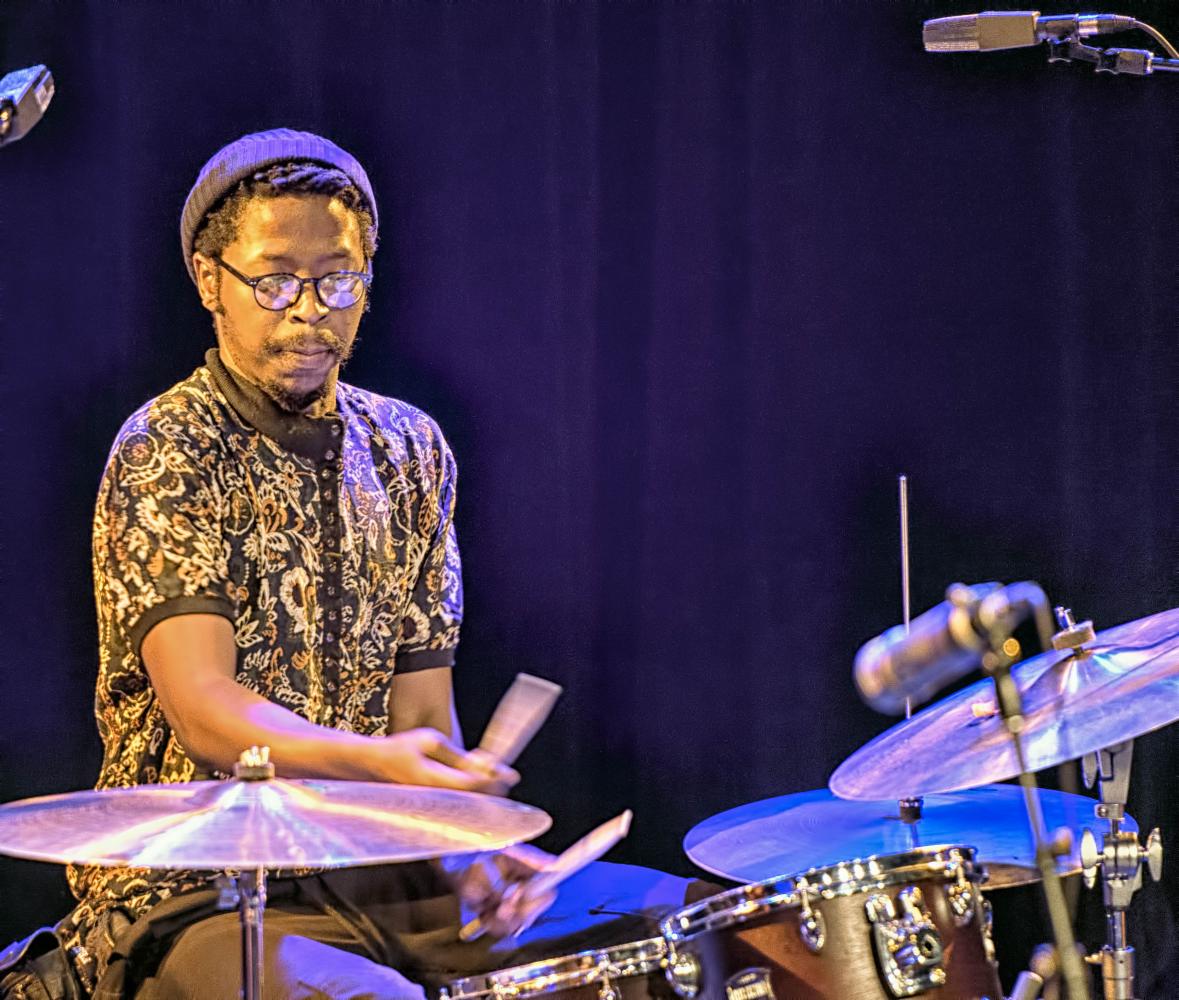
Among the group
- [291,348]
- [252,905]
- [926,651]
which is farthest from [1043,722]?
[291,348]

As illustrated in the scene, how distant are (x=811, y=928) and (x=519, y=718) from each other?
500 millimetres

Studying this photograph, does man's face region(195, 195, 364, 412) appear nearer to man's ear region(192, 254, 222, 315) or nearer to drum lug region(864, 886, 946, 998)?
man's ear region(192, 254, 222, 315)

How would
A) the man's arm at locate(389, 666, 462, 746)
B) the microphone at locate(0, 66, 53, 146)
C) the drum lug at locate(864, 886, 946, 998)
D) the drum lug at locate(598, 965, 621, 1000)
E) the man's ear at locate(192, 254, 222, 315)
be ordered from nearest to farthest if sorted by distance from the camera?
the microphone at locate(0, 66, 53, 146) → the drum lug at locate(598, 965, 621, 1000) → the drum lug at locate(864, 886, 946, 998) → the man's ear at locate(192, 254, 222, 315) → the man's arm at locate(389, 666, 462, 746)

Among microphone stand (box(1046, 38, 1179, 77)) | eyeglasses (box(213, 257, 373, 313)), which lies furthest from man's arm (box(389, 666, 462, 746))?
microphone stand (box(1046, 38, 1179, 77))

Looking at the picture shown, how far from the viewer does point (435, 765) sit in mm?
2018

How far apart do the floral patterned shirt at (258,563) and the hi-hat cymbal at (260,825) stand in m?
0.45

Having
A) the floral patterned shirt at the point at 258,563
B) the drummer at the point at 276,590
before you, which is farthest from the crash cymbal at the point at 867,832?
the floral patterned shirt at the point at 258,563

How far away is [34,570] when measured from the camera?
9.85 feet

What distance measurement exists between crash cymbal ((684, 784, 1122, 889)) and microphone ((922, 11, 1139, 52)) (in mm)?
1201

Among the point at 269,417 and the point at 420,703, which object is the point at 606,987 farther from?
the point at 269,417

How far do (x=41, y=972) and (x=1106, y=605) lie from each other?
222 centimetres

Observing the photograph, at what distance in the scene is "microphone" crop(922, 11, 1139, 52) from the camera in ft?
8.23

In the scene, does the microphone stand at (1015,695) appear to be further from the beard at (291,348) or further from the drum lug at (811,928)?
the beard at (291,348)

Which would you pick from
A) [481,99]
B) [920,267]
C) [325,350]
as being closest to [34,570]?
[325,350]
